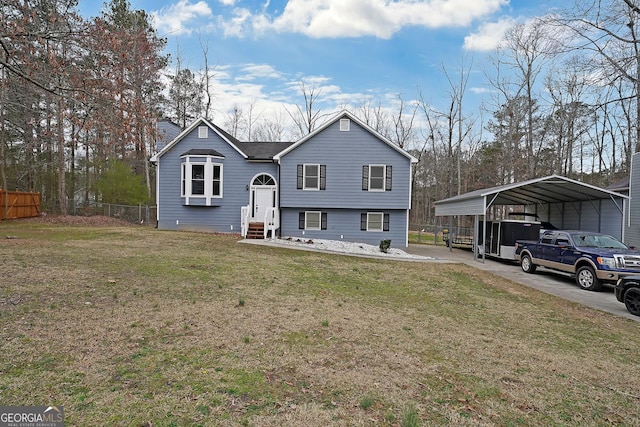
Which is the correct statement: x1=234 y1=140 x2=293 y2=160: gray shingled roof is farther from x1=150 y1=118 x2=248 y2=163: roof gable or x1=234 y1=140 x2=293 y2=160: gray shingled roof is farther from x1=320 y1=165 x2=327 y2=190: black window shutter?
x1=320 y1=165 x2=327 y2=190: black window shutter

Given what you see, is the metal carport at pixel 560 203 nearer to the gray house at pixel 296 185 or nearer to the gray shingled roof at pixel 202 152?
the gray house at pixel 296 185

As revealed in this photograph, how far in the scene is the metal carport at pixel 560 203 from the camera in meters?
15.5

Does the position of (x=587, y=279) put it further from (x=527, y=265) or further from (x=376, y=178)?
(x=376, y=178)

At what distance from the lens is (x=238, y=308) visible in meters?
6.16

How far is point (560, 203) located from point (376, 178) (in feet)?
35.8

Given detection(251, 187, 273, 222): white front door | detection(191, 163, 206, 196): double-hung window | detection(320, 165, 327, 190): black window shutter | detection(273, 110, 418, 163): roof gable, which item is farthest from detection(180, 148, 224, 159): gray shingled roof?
detection(320, 165, 327, 190): black window shutter

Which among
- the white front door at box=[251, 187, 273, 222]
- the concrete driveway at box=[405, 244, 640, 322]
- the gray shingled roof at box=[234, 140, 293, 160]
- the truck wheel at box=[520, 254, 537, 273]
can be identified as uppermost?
the gray shingled roof at box=[234, 140, 293, 160]

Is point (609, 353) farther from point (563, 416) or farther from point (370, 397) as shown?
point (370, 397)

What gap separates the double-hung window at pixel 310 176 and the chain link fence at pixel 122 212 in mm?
11654

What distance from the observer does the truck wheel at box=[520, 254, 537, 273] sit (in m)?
14.2

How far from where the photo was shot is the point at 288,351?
4.49 m

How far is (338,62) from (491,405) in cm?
2473

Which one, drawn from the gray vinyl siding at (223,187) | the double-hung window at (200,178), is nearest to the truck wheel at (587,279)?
the gray vinyl siding at (223,187)
